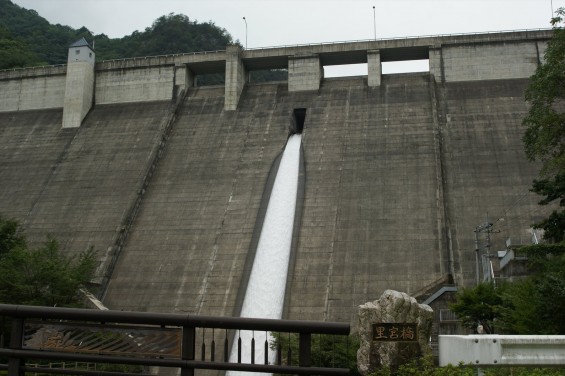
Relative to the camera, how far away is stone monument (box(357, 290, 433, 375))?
37.0ft

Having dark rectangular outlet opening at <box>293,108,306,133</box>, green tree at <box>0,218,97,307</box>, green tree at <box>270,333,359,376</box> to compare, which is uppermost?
dark rectangular outlet opening at <box>293,108,306,133</box>

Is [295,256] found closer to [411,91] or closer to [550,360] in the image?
[411,91]

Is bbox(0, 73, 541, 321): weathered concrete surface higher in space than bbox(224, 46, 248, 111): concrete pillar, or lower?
→ lower

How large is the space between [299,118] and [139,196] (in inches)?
366

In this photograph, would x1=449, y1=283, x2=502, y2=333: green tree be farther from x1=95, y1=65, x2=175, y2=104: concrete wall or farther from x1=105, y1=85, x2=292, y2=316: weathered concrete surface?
x1=95, y1=65, x2=175, y2=104: concrete wall

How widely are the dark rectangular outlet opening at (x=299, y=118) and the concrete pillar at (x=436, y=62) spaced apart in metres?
6.86

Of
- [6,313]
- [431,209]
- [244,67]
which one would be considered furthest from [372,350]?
[244,67]

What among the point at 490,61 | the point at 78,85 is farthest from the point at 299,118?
the point at 78,85

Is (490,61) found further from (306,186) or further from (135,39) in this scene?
(135,39)

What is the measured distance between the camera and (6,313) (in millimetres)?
A: 4590

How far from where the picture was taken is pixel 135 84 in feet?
114

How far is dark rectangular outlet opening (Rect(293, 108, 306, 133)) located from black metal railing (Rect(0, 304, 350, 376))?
2687 cm

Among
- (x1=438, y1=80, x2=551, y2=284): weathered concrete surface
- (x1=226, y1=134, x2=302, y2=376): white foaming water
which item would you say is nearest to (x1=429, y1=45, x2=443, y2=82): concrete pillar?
(x1=438, y1=80, x2=551, y2=284): weathered concrete surface

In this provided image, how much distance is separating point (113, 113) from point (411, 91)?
15989mm
